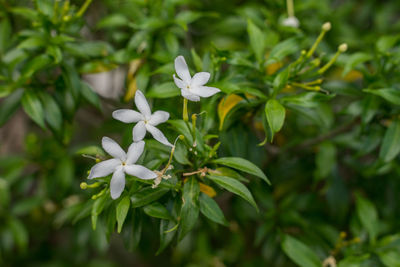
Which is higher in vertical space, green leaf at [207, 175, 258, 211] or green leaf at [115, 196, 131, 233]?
green leaf at [207, 175, 258, 211]

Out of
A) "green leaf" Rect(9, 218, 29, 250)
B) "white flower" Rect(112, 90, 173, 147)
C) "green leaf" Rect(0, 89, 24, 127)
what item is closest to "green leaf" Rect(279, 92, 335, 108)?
"white flower" Rect(112, 90, 173, 147)

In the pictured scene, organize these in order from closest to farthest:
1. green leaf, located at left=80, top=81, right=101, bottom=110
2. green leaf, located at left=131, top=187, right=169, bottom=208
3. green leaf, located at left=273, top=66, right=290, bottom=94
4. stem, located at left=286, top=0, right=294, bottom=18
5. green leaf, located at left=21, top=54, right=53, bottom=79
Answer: green leaf, located at left=131, top=187, right=169, bottom=208 → green leaf, located at left=273, top=66, right=290, bottom=94 → green leaf, located at left=21, top=54, right=53, bottom=79 → green leaf, located at left=80, top=81, right=101, bottom=110 → stem, located at left=286, top=0, right=294, bottom=18

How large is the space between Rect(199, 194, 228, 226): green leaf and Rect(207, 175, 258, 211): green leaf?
0.07 meters

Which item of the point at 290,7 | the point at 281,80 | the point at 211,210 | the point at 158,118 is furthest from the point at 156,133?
the point at 290,7

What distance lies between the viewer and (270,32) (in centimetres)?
144

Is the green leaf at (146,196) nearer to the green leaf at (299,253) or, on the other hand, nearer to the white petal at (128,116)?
the white petal at (128,116)

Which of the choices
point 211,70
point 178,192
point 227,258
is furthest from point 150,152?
point 227,258

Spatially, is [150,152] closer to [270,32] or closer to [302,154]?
[270,32]

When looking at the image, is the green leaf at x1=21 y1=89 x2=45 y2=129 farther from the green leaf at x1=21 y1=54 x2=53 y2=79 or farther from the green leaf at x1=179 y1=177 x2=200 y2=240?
the green leaf at x1=179 y1=177 x2=200 y2=240

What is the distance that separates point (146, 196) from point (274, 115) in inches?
14.0

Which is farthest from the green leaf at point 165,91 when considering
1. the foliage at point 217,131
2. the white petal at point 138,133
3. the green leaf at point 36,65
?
the green leaf at point 36,65

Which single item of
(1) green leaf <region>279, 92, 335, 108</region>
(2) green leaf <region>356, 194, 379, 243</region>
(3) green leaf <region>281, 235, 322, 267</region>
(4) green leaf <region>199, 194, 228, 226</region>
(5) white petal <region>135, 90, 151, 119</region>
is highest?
(5) white petal <region>135, 90, 151, 119</region>

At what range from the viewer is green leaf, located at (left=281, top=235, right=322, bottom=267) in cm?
120

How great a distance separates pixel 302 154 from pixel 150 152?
832 mm
